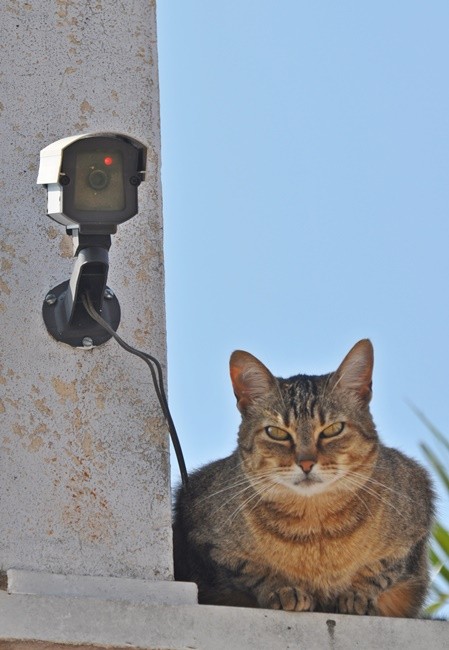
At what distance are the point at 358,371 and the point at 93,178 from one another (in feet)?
5.07

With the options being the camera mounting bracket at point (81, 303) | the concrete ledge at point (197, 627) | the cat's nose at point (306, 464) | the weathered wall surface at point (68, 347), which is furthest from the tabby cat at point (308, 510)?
the camera mounting bracket at point (81, 303)

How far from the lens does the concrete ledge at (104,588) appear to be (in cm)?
329

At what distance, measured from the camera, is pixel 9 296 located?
147 inches

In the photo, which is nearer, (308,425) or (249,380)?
(308,425)

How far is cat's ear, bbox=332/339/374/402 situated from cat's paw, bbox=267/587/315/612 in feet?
2.93

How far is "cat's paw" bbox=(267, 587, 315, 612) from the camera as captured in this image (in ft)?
12.2

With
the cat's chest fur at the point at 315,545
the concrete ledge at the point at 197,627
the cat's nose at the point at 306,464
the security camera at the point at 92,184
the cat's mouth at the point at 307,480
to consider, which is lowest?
the concrete ledge at the point at 197,627

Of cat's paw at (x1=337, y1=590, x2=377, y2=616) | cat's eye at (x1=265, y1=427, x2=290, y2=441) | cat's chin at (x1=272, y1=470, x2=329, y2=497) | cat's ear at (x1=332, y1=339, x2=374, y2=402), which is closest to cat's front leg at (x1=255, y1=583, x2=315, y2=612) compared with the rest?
cat's paw at (x1=337, y1=590, x2=377, y2=616)

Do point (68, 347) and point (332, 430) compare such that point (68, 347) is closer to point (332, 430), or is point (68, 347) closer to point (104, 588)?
point (104, 588)

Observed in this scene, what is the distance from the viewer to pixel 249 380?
4.54 m

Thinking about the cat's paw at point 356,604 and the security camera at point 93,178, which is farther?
the cat's paw at point 356,604

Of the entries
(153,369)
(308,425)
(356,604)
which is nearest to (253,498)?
(308,425)

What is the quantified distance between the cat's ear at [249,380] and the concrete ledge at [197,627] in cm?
114

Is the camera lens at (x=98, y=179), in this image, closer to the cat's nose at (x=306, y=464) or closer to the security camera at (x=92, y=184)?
the security camera at (x=92, y=184)
